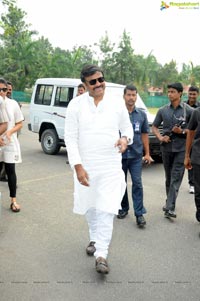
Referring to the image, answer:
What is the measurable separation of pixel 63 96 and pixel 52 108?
1.59 ft

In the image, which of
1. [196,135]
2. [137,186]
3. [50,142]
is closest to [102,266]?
[137,186]

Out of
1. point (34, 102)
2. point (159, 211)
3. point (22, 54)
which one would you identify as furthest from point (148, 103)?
point (159, 211)

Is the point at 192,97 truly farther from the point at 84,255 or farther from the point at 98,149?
the point at 84,255

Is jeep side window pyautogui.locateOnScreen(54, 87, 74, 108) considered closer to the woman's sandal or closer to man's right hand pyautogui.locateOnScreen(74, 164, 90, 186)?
the woman's sandal

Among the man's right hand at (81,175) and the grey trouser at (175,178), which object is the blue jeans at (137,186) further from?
the man's right hand at (81,175)

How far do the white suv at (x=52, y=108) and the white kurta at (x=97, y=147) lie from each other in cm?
569

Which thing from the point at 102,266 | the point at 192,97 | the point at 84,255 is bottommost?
the point at 84,255

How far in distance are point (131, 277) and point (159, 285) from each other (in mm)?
273

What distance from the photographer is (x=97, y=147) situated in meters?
3.35

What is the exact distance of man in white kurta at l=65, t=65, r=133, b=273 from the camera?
3.30 metres

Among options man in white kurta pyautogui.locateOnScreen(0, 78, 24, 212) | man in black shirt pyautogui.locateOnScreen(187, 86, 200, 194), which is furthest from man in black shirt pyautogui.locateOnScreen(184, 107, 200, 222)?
man in white kurta pyautogui.locateOnScreen(0, 78, 24, 212)

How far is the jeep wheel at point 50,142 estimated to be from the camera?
390 inches

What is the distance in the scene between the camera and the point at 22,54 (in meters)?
46.5

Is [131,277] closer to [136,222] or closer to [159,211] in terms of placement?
[136,222]
